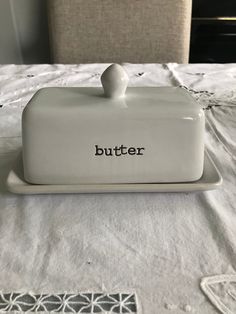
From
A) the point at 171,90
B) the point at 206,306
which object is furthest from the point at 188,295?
the point at 171,90

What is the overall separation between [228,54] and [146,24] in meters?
0.69

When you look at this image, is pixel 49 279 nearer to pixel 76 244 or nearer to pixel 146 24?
pixel 76 244

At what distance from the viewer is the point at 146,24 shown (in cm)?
Answer: 145

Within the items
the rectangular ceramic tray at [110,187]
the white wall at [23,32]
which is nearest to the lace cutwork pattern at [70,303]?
the rectangular ceramic tray at [110,187]

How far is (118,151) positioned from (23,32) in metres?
1.55

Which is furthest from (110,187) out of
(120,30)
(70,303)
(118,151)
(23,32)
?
(23,32)

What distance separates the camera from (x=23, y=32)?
1881 millimetres

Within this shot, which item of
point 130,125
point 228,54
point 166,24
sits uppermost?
point 130,125

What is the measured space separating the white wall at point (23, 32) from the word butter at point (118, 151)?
1487 mm

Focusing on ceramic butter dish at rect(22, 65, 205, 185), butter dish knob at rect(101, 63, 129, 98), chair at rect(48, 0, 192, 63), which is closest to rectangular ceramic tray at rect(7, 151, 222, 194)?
ceramic butter dish at rect(22, 65, 205, 185)

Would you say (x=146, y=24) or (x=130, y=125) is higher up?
(x=130, y=125)

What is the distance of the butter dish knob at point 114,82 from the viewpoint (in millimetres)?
511

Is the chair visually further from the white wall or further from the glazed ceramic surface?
the glazed ceramic surface

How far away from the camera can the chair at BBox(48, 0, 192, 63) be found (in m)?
1.42
